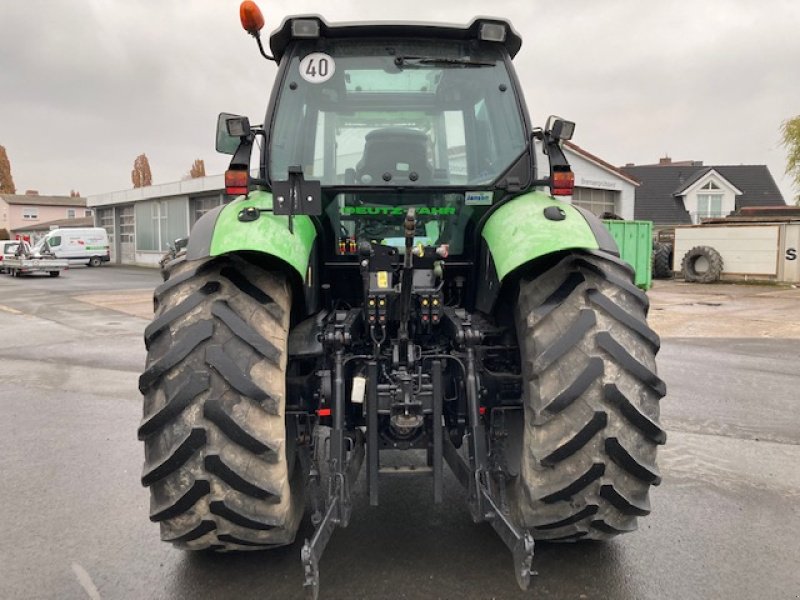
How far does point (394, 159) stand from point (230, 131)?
2.72ft

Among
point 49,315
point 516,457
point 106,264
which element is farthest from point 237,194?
point 106,264

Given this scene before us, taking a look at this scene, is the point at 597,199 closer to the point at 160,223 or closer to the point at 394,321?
the point at 160,223

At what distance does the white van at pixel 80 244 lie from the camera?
37.6 metres

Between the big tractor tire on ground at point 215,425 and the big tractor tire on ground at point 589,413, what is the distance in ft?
3.38

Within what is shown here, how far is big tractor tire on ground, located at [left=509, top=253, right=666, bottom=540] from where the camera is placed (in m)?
2.61

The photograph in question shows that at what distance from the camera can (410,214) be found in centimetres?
253

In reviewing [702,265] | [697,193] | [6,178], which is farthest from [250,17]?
[6,178]

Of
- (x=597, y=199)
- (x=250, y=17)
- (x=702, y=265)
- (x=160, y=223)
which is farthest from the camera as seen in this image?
(x=160, y=223)

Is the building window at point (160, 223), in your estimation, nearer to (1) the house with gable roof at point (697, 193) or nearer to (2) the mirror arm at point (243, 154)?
(1) the house with gable roof at point (697, 193)

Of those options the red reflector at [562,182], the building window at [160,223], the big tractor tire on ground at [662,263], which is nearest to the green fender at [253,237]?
the red reflector at [562,182]

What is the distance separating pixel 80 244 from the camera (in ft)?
125

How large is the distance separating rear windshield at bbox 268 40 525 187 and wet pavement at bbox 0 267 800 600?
1.84 meters

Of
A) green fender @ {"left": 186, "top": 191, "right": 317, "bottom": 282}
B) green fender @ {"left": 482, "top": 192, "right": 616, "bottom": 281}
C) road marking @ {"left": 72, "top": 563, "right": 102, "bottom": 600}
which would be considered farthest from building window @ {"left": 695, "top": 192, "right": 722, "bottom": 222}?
road marking @ {"left": 72, "top": 563, "right": 102, "bottom": 600}

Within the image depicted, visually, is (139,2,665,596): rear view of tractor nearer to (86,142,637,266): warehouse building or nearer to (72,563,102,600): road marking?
(72,563,102,600): road marking
